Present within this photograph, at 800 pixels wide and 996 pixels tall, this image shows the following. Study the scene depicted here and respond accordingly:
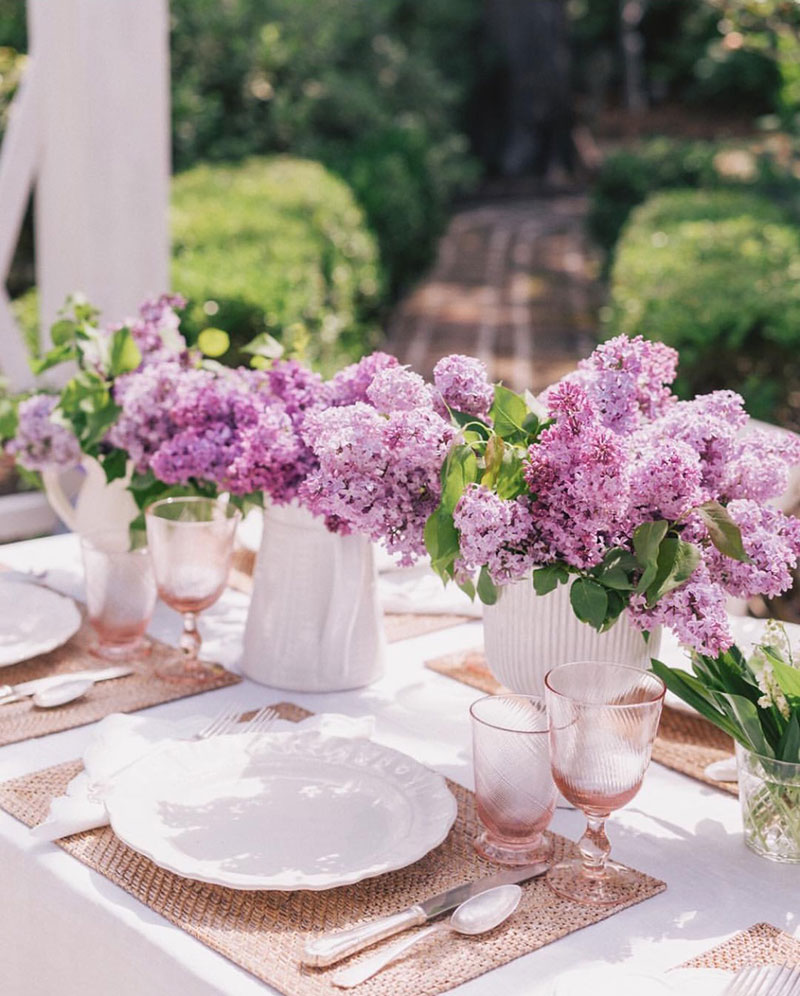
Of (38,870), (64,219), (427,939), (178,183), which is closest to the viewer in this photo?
(427,939)

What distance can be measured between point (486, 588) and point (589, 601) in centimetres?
10

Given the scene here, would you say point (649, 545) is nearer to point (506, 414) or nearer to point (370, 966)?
point (506, 414)

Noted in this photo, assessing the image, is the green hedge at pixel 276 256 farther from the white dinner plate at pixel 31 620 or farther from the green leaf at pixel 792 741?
the green leaf at pixel 792 741

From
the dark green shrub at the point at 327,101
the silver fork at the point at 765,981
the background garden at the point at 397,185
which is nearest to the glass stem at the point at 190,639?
the background garden at the point at 397,185

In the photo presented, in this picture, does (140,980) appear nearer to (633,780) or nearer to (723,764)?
(633,780)

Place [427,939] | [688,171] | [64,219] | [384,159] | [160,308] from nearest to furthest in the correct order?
[427,939]
[160,308]
[64,219]
[384,159]
[688,171]

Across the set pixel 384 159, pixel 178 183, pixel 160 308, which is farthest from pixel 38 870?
pixel 384 159

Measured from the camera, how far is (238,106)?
7766 mm

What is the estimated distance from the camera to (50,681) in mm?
1715

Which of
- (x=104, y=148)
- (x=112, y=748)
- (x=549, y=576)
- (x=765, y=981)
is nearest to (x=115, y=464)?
(x=112, y=748)

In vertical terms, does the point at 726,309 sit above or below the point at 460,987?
above

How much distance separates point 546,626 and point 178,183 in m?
4.90

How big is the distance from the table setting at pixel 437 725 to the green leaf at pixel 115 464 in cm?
14

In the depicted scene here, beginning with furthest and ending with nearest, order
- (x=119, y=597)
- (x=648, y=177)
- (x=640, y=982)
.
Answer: (x=648, y=177), (x=119, y=597), (x=640, y=982)
